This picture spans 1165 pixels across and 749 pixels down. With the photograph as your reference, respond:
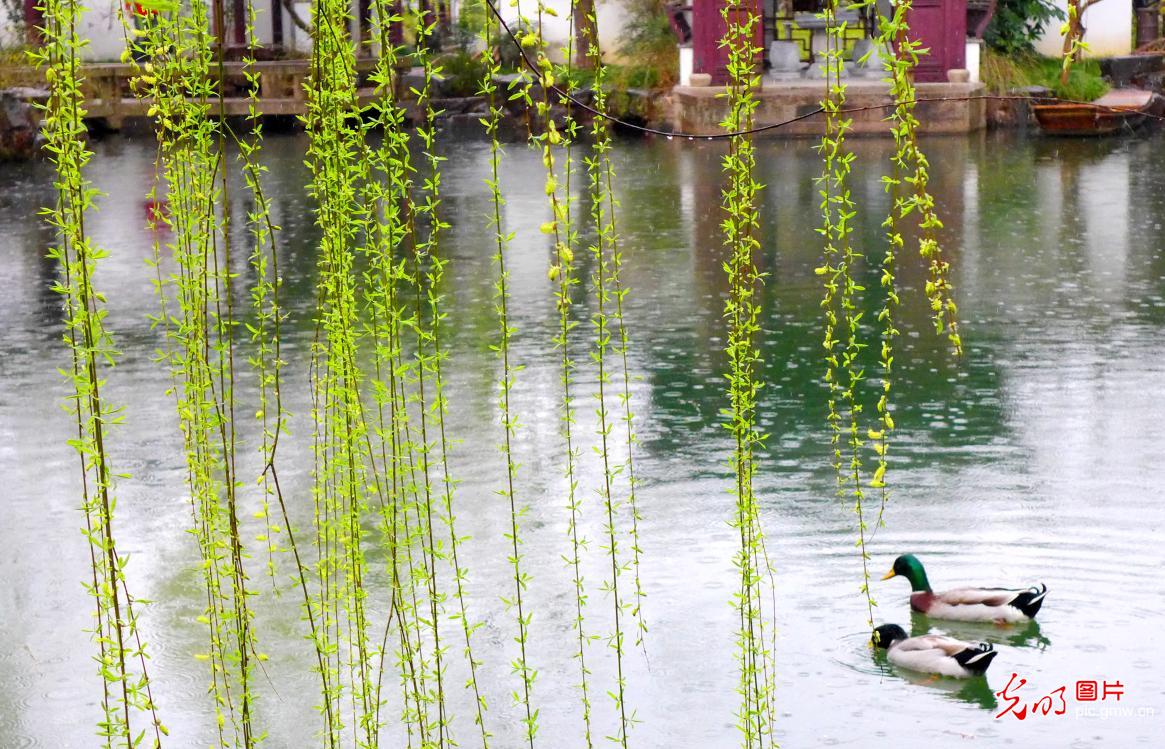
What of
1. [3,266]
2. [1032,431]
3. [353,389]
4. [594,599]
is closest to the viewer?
[353,389]

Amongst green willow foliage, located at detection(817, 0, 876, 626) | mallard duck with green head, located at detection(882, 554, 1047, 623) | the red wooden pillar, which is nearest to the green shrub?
the red wooden pillar

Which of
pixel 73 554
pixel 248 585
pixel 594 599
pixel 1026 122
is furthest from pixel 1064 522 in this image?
pixel 1026 122

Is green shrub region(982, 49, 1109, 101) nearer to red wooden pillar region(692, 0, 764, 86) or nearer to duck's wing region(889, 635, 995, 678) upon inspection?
red wooden pillar region(692, 0, 764, 86)

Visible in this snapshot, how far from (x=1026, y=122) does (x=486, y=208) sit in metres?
8.73

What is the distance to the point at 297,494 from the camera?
24.8ft

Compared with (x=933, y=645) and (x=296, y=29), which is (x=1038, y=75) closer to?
(x=296, y=29)

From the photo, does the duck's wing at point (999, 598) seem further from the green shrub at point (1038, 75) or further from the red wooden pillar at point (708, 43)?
the red wooden pillar at point (708, 43)

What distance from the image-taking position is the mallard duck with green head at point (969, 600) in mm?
5859

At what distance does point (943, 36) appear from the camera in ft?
71.8

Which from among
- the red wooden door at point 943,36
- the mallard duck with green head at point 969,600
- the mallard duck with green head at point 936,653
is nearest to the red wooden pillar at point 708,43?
the red wooden door at point 943,36

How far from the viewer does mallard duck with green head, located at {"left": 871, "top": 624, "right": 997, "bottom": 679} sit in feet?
18.5

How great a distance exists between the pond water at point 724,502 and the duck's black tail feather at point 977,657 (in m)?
0.06

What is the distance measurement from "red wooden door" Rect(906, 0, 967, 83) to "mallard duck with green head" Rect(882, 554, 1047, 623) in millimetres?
16326

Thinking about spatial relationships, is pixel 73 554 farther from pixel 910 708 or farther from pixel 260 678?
pixel 910 708
